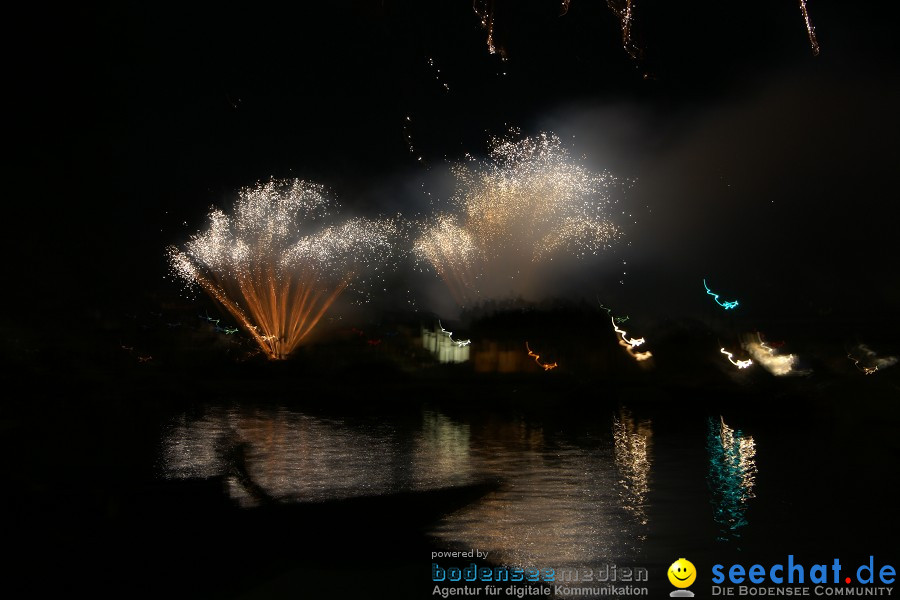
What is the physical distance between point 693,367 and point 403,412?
1926 centimetres

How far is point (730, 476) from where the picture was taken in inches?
658

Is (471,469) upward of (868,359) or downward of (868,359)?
downward

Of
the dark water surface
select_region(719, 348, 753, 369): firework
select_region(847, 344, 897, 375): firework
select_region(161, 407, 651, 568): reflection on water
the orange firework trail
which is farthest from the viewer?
the orange firework trail

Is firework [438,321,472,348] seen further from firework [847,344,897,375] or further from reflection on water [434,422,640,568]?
reflection on water [434,422,640,568]

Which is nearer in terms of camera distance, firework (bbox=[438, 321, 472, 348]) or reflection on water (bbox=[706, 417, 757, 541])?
reflection on water (bbox=[706, 417, 757, 541])

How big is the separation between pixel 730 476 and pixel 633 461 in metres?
2.49

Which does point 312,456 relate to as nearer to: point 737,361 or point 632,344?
point 737,361

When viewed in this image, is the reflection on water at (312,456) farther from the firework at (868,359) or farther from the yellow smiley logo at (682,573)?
the firework at (868,359)

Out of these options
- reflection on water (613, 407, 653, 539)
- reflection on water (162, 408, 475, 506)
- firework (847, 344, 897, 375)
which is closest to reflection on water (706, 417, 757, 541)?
reflection on water (613, 407, 653, 539)

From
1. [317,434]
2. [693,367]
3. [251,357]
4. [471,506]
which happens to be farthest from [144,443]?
[693,367]

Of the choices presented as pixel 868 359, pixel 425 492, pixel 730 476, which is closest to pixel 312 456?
pixel 425 492

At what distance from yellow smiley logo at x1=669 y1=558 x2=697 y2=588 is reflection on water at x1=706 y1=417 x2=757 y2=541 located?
5.25ft

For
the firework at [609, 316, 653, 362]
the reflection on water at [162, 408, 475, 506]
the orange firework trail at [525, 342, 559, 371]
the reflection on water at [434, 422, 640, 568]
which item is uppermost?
the firework at [609, 316, 653, 362]

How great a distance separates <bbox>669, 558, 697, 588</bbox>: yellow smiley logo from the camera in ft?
30.7
